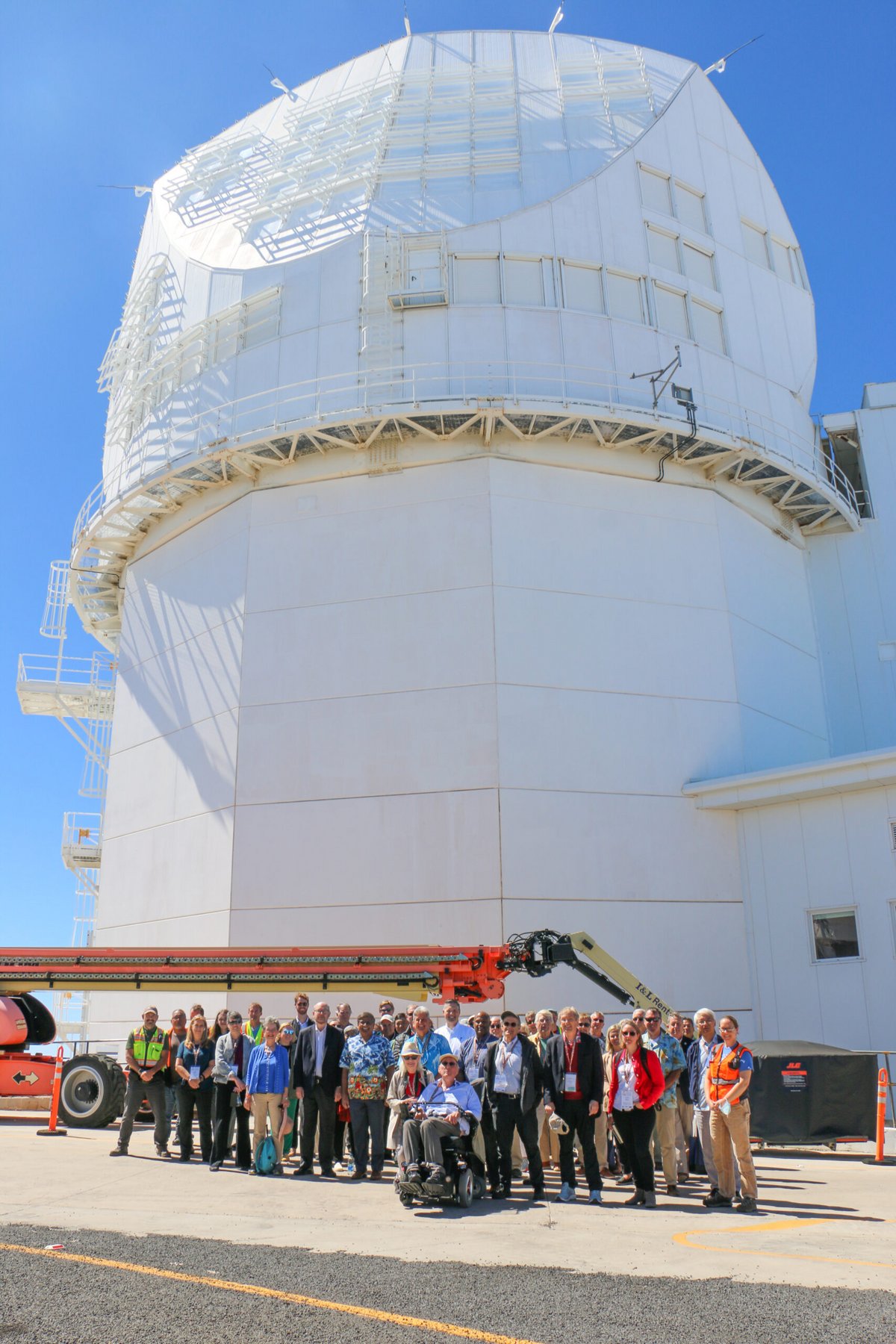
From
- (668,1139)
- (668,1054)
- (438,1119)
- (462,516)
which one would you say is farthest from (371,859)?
(438,1119)

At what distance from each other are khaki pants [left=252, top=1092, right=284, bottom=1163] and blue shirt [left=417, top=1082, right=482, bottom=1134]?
7.63ft

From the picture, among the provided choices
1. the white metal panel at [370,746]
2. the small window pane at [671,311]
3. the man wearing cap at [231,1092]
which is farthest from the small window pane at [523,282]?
the man wearing cap at [231,1092]

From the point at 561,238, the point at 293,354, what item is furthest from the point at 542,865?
the point at 561,238

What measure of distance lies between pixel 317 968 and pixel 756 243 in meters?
23.0

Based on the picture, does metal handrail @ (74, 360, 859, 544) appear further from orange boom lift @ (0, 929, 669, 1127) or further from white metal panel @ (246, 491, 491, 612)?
orange boom lift @ (0, 929, 669, 1127)

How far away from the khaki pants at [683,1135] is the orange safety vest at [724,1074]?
2.21m

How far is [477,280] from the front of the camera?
79.3 feet

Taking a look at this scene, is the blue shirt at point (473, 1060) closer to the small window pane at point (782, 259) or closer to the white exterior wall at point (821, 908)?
the white exterior wall at point (821, 908)

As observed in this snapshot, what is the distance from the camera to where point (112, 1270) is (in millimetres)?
6547

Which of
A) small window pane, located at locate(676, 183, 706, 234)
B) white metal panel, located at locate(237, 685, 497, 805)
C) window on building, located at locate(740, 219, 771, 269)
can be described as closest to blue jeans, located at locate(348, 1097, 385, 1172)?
white metal panel, located at locate(237, 685, 497, 805)

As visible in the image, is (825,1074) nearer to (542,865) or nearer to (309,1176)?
(309,1176)

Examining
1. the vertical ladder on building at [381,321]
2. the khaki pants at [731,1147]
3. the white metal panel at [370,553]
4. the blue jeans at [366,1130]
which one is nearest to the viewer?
the khaki pants at [731,1147]

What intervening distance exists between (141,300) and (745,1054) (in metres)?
25.5

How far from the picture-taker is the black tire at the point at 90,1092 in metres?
15.5
